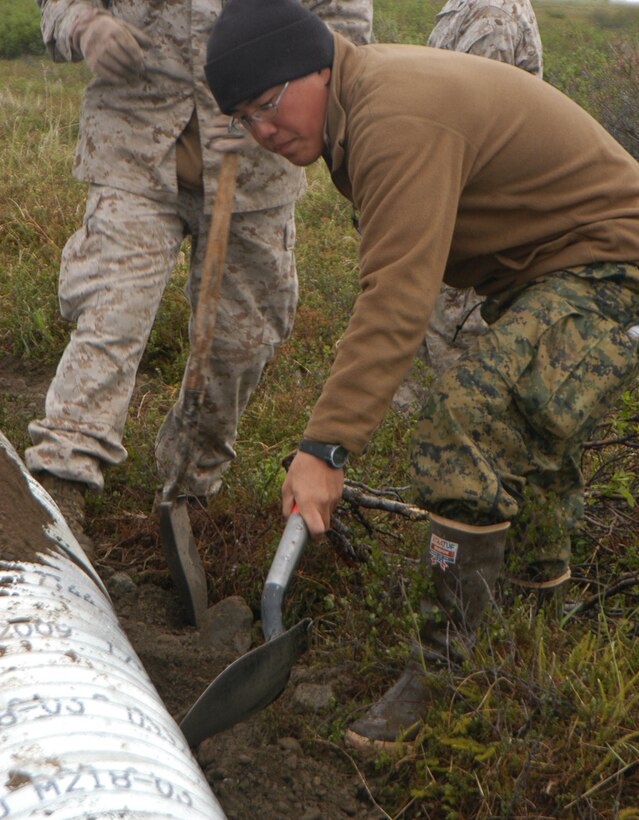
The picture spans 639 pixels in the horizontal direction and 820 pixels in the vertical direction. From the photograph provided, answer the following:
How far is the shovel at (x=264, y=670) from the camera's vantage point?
7.73 feet

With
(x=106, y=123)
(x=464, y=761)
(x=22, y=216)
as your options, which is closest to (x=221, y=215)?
(x=106, y=123)

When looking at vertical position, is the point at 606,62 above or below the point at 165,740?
below

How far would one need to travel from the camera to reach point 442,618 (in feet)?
8.95

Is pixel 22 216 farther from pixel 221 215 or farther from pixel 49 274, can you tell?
pixel 221 215

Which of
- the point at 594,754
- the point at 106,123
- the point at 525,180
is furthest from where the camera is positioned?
the point at 106,123

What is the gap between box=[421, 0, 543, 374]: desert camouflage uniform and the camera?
504 centimetres

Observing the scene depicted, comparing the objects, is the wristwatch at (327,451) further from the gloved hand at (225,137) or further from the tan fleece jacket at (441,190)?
the gloved hand at (225,137)

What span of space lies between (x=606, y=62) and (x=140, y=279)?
13.0 m

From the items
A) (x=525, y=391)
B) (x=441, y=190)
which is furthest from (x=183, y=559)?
(x=441, y=190)

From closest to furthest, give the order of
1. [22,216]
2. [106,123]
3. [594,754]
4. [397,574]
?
[594,754] → [397,574] → [106,123] → [22,216]

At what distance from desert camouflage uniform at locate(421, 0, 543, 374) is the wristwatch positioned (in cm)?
259

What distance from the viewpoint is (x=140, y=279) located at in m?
3.49

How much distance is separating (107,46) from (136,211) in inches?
21.0

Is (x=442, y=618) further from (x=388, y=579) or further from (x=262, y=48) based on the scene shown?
(x=262, y=48)
